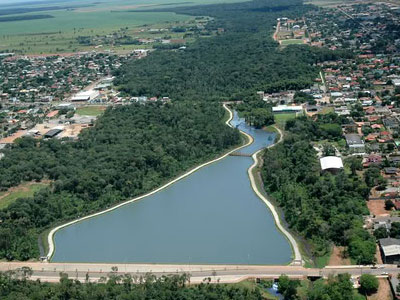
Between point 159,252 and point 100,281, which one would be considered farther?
point 159,252

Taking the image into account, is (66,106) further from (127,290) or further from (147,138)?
(127,290)

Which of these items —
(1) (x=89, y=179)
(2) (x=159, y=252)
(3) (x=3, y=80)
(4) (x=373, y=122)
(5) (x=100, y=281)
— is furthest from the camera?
(3) (x=3, y=80)

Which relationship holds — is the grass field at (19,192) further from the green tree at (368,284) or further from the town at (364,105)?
the green tree at (368,284)

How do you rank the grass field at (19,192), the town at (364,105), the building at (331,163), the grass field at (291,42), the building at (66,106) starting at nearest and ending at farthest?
the town at (364,105) < the grass field at (19,192) < the building at (331,163) < the building at (66,106) < the grass field at (291,42)

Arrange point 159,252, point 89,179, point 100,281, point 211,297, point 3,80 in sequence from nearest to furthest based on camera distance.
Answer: point 211,297
point 100,281
point 159,252
point 89,179
point 3,80

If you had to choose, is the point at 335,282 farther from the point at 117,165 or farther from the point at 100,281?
the point at 117,165

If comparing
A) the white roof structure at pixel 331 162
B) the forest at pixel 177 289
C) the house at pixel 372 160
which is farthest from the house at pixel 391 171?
the forest at pixel 177 289

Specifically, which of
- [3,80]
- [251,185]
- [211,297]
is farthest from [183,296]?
[3,80]
